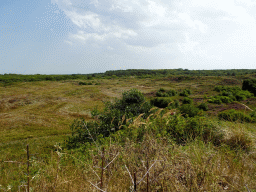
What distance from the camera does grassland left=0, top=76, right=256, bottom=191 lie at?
207cm

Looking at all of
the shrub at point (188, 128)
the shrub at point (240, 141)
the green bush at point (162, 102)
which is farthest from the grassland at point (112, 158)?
the green bush at point (162, 102)

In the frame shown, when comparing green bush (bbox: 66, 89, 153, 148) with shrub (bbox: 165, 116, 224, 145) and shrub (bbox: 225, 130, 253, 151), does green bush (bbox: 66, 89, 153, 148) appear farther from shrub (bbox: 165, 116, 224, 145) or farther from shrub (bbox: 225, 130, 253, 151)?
shrub (bbox: 225, 130, 253, 151)

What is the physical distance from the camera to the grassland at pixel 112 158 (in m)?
2.07

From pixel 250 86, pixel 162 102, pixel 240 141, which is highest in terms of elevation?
pixel 240 141

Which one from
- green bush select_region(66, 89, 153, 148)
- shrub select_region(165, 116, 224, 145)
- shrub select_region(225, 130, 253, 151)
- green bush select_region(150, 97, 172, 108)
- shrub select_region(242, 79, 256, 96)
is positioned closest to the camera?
shrub select_region(225, 130, 253, 151)

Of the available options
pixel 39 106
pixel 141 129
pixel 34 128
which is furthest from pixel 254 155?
pixel 39 106

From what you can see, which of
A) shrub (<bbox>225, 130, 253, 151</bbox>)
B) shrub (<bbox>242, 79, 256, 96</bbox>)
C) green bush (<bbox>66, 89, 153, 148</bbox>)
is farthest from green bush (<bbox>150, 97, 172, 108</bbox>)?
shrub (<bbox>225, 130, 253, 151</bbox>)

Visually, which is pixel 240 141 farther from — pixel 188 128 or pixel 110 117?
pixel 110 117

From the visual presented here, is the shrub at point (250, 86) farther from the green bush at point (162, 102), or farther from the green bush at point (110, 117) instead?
the green bush at point (110, 117)

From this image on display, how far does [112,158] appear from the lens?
109 inches

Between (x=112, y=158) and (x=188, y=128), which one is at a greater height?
(x=112, y=158)

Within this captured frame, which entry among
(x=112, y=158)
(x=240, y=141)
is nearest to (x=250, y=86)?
(x=240, y=141)

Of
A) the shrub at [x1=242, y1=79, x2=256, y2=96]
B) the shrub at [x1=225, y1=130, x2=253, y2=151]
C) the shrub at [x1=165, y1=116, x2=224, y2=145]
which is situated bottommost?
the shrub at [x1=242, y1=79, x2=256, y2=96]

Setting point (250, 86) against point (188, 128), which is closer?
point (188, 128)
